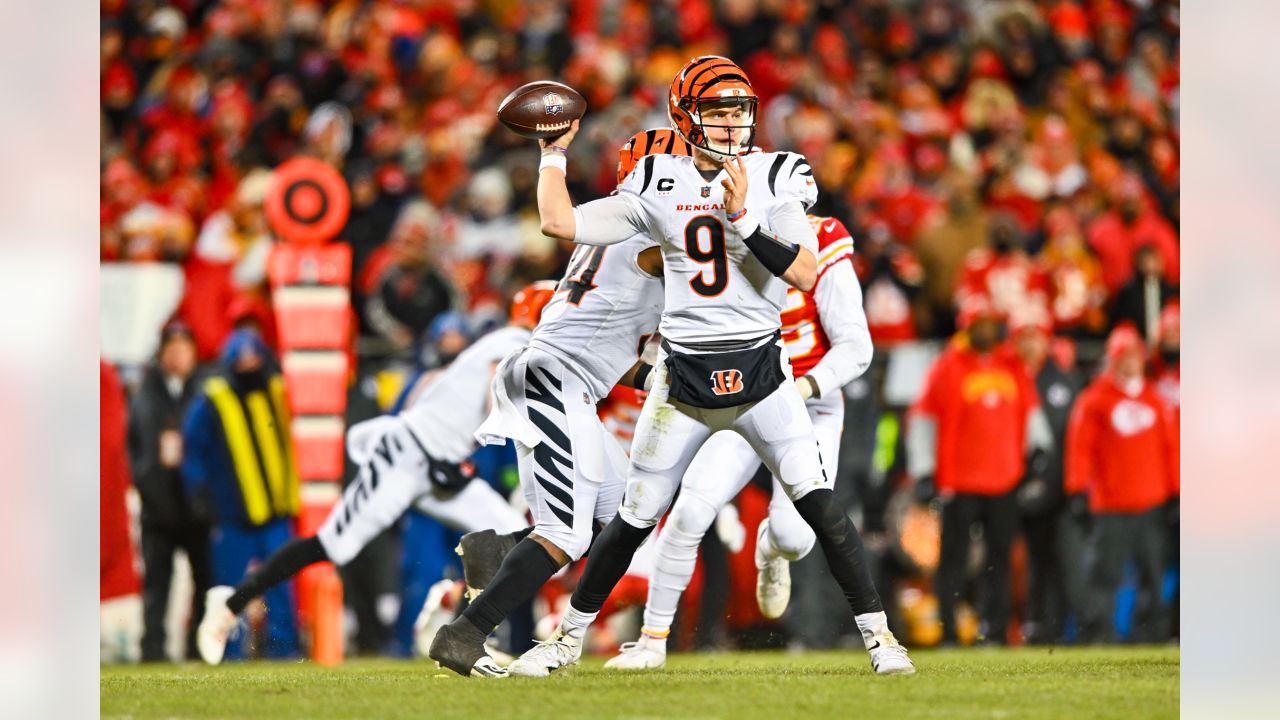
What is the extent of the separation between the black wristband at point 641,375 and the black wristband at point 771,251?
93 cm

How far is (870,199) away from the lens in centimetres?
972

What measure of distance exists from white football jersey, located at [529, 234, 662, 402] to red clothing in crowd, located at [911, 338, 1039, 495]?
274 cm

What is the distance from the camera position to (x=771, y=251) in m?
5.34

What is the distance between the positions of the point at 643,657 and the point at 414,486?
1.53 meters

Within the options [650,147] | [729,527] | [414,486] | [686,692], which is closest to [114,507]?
[414,486]

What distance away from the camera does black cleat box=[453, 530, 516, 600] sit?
652 cm

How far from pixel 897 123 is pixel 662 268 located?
485 cm

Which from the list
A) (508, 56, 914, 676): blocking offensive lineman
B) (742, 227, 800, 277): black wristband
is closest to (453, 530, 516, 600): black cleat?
(508, 56, 914, 676): blocking offensive lineman

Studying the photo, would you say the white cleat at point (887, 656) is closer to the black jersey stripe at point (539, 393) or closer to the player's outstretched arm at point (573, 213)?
the black jersey stripe at point (539, 393)

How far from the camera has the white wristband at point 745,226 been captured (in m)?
5.36

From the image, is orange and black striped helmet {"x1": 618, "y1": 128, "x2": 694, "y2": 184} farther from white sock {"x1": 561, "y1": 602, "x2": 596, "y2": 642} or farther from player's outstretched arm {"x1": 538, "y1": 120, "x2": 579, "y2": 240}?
white sock {"x1": 561, "y1": 602, "x2": 596, "y2": 642}

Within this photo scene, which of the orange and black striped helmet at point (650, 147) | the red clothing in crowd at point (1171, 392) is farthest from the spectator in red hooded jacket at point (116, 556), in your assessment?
the red clothing in crowd at point (1171, 392)

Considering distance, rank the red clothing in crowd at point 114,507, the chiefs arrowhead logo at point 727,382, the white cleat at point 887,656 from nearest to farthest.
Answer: the chiefs arrowhead logo at point 727,382 → the white cleat at point 887,656 → the red clothing in crowd at point 114,507
